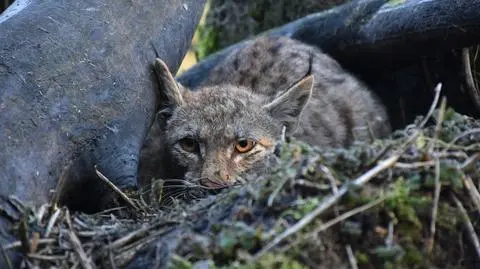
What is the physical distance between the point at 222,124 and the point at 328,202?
281 centimetres

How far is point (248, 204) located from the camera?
4094mm

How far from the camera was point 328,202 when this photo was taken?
3773 millimetres

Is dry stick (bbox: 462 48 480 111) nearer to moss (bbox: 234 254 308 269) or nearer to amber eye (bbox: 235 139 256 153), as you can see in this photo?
amber eye (bbox: 235 139 256 153)

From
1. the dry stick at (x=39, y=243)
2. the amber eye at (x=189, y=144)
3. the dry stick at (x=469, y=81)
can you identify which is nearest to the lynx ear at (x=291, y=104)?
the amber eye at (x=189, y=144)

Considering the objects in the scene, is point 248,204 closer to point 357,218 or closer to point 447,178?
point 357,218

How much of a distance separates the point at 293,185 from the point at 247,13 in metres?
5.88

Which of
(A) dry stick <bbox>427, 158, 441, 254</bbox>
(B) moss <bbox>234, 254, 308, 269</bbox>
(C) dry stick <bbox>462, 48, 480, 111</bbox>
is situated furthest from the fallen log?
(C) dry stick <bbox>462, 48, 480, 111</bbox>

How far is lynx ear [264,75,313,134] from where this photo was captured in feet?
21.5

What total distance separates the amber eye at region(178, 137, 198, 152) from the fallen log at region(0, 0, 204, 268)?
348 millimetres

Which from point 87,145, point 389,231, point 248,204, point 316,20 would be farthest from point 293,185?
point 316,20

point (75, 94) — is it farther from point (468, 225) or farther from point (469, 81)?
point (469, 81)

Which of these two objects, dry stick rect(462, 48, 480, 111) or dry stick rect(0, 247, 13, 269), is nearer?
dry stick rect(0, 247, 13, 269)

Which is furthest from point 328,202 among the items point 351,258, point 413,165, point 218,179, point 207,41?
point 207,41

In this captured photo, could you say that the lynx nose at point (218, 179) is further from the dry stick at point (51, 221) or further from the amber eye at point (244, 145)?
the dry stick at point (51, 221)
